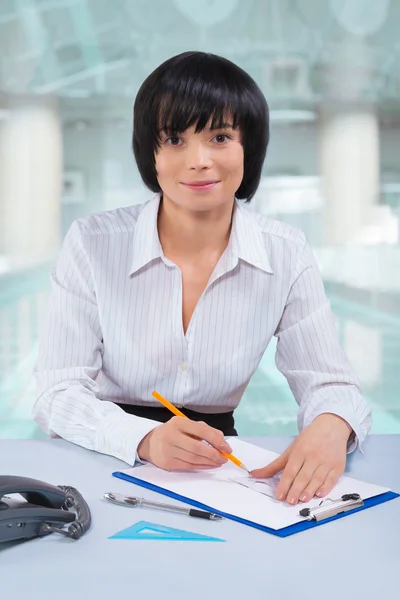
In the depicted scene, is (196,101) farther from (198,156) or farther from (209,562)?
(209,562)

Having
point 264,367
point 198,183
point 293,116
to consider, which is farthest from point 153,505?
point 293,116

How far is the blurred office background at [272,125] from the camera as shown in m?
6.40

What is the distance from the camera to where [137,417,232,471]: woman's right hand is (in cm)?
112

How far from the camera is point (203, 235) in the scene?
5.16ft

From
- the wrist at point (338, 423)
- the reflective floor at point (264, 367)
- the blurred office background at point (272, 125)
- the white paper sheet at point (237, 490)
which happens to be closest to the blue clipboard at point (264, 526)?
the white paper sheet at point (237, 490)

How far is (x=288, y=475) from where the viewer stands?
1067 millimetres

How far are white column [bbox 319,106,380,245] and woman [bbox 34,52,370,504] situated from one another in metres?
5.33

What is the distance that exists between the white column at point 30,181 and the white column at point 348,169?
2.31 metres

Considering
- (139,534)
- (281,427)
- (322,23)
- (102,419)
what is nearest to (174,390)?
(102,419)

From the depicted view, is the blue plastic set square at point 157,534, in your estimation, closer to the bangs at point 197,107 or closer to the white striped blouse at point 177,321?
the white striped blouse at point 177,321

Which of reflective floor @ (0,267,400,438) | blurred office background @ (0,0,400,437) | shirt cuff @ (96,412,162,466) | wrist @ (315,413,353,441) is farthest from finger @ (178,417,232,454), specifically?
blurred office background @ (0,0,400,437)

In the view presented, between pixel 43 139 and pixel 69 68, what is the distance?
24.6 inches

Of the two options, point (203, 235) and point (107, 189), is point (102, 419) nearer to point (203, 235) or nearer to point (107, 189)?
point (203, 235)

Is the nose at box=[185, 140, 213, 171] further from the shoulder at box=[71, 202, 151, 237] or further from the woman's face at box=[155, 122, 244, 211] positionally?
the shoulder at box=[71, 202, 151, 237]
